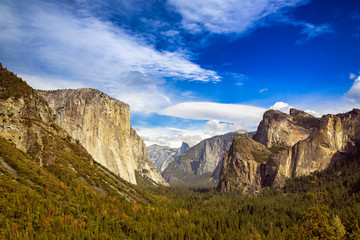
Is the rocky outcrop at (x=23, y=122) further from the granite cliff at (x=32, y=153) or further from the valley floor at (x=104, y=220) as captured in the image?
the valley floor at (x=104, y=220)

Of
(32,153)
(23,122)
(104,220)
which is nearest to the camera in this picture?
(104,220)

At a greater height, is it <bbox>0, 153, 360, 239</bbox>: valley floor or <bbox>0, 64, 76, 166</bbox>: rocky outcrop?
<bbox>0, 64, 76, 166</bbox>: rocky outcrop

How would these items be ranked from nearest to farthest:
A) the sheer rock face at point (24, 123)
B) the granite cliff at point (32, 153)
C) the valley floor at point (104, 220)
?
the valley floor at point (104, 220), the granite cliff at point (32, 153), the sheer rock face at point (24, 123)

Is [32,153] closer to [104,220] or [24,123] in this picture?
[24,123]

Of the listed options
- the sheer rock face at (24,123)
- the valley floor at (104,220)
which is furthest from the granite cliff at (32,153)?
the valley floor at (104,220)

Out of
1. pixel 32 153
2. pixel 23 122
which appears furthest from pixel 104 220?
pixel 23 122

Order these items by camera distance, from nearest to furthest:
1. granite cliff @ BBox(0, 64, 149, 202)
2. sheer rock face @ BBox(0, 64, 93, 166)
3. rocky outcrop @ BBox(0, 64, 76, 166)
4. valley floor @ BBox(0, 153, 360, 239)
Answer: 1. valley floor @ BBox(0, 153, 360, 239)
2. granite cliff @ BBox(0, 64, 149, 202)
3. rocky outcrop @ BBox(0, 64, 76, 166)
4. sheer rock face @ BBox(0, 64, 93, 166)

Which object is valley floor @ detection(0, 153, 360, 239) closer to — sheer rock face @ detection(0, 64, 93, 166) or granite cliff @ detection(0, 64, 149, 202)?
granite cliff @ detection(0, 64, 149, 202)

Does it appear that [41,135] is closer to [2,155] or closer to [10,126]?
[10,126]

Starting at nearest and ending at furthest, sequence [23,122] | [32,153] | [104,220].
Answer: [104,220]
[32,153]
[23,122]

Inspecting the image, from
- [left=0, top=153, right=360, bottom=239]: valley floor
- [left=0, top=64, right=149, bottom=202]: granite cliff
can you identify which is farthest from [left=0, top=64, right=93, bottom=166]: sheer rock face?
[left=0, top=153, right=360, bottom=239]: valley floor

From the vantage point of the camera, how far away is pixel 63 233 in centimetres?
5641

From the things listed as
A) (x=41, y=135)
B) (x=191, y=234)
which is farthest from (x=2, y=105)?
(x=191, y=234)

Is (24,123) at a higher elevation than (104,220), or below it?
higher
